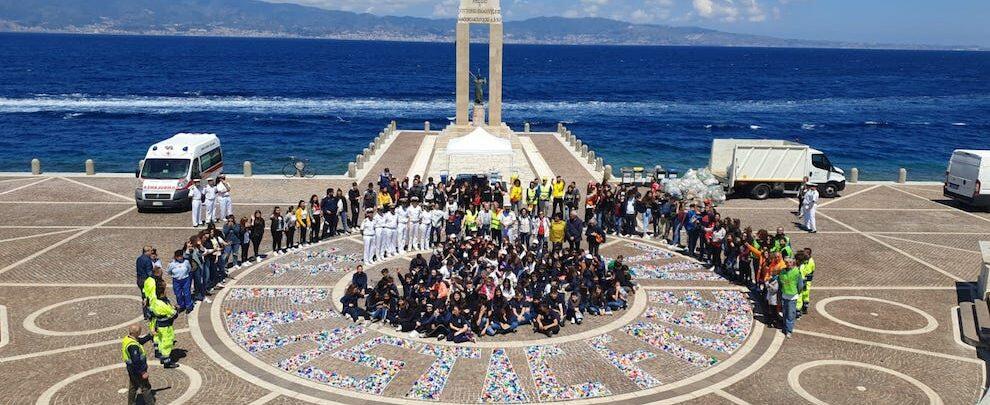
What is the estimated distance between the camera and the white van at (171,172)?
27.1 meters

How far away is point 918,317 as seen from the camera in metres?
18.3

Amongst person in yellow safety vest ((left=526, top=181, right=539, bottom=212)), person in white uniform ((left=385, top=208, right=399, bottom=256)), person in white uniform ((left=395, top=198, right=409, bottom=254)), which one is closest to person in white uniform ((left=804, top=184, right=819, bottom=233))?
person in yellow safety vest ((left=526, top=181, right=539, bottom=212))

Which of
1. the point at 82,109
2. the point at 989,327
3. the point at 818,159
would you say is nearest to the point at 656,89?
the point at 82,109

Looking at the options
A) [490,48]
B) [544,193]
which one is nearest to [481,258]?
[544,193]

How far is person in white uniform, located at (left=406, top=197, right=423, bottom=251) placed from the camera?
73.1 ft

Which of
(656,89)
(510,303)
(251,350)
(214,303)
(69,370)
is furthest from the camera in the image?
(656,89)

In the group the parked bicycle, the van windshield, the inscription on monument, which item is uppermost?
the inscription on monument

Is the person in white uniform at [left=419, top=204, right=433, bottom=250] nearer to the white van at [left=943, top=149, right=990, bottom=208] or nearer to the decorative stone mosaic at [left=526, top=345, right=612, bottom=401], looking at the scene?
the decorative stone mosaic at [left=526, top=345, right=612, bottom=401]

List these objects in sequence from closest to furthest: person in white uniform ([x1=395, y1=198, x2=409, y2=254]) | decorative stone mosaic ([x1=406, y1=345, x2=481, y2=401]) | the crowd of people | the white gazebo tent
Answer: decorative stone mosaic ([x1=406, y1=345, x2=481, y2=401]) < the crowd of people < person in white uniform ([x1=395, y1=198, x2=409, y2=254]) < the white gazebo tent

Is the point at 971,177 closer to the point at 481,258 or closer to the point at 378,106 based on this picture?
the point at 481,258

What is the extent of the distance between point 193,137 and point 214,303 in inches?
521

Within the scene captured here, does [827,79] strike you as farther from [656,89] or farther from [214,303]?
[214,303]

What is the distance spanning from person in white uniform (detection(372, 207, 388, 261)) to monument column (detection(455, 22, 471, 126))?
69.1 feet

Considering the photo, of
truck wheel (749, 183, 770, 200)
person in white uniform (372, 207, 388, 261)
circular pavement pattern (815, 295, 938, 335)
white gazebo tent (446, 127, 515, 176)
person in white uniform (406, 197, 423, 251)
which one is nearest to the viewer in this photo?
circular pavement pattern (815, 295, 938, 335)
